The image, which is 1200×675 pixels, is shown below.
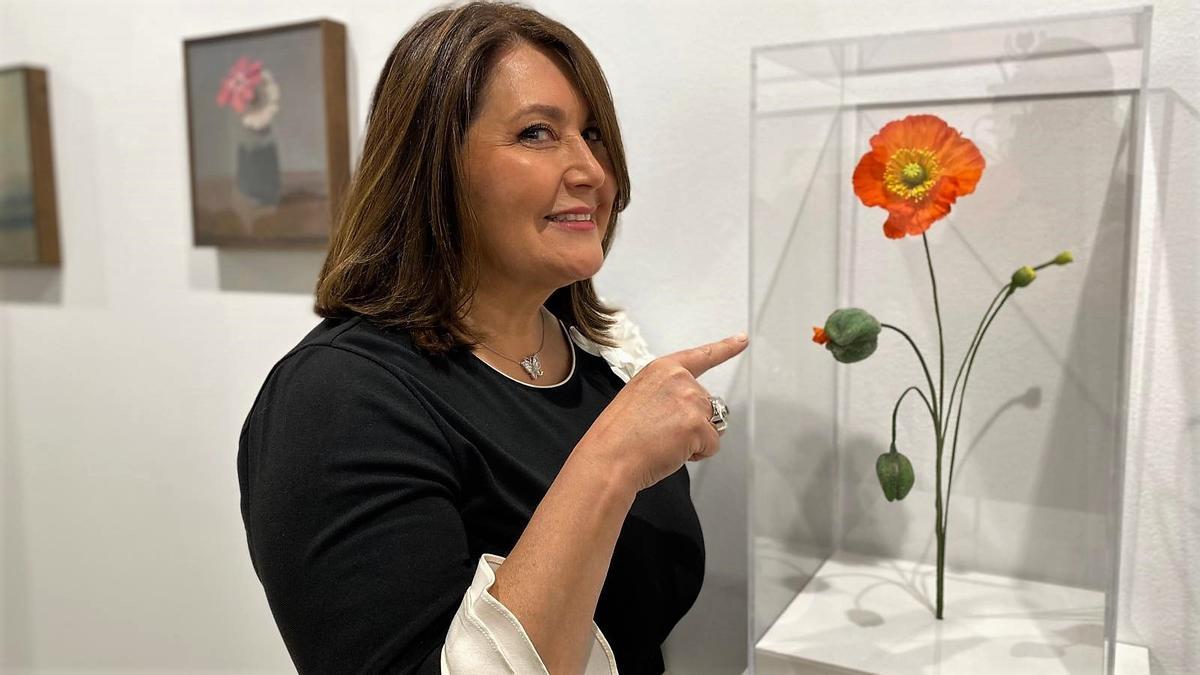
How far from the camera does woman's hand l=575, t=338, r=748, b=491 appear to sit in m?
0.77

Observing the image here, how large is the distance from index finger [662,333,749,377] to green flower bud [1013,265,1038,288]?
0.31 m

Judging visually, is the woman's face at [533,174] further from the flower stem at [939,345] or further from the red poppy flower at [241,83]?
the red poppy flower at [241,83]

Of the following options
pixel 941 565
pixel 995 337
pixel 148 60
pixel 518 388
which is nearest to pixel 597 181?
pixel 518 388

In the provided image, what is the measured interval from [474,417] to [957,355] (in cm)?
52

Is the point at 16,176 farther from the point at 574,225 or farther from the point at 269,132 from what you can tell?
the point at 574,225

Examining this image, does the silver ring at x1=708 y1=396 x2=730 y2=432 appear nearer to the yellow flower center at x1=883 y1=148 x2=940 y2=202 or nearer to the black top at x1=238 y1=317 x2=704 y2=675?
the black top at x1=238 y1=317 x2=704 y2=675

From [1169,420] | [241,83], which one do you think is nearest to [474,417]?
[1169,420]

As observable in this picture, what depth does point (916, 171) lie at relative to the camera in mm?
982

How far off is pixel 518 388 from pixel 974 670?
549mm

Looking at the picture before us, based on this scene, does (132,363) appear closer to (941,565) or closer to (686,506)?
(686,506)

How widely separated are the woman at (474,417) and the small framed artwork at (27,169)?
121cm

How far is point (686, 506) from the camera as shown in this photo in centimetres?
109

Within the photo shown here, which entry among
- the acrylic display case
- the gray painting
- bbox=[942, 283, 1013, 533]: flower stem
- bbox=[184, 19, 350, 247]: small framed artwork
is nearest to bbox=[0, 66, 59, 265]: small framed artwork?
the gray painting

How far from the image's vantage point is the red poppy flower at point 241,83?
1.58 meters
